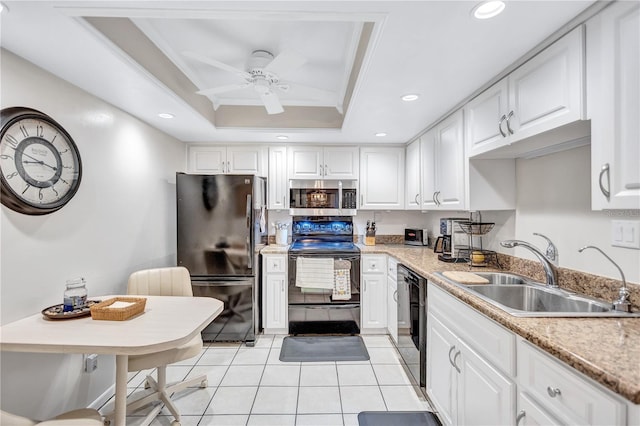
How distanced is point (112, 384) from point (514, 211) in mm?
3321

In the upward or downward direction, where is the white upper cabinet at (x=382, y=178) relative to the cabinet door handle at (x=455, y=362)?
upward

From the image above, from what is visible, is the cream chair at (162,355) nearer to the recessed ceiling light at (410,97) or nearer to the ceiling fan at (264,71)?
the ceiling fan at (264,71)

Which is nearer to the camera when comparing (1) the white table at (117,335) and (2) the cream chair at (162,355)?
(1) the white table at (117,335)

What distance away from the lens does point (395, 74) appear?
1.76m

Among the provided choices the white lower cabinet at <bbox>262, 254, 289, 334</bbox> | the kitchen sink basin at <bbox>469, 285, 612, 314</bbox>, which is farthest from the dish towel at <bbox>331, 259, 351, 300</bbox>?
the kitchen sink basin at <bbox>469, 285, 612, 314</bbox>

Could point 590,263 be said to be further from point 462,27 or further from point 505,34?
point 462,27

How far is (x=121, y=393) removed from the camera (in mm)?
1431

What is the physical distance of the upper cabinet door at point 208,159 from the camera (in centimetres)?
350

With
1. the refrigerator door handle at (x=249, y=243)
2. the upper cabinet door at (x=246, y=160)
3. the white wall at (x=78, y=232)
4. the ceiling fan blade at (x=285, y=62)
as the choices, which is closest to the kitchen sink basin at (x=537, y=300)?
the ceiling fan blade at (x=285, y=62)

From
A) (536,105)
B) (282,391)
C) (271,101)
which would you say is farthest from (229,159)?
(536,105)

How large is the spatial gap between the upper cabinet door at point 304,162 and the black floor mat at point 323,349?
73.5 inches

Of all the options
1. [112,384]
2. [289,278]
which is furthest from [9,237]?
[289,278]

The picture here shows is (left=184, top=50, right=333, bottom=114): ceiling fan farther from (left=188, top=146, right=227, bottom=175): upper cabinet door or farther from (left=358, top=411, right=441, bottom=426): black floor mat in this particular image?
(left=358, top=411, right=441, bottom=426): black floor mat

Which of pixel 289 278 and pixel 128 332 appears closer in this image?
pixel 128 332
